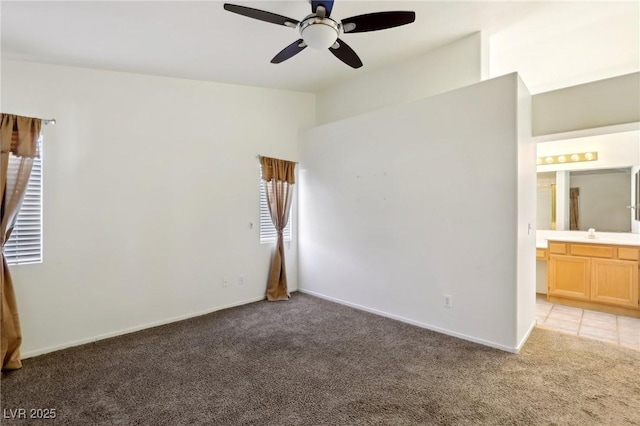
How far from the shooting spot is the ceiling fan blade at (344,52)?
246cm

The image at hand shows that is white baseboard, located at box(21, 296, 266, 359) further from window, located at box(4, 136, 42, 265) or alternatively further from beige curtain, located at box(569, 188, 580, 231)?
beige curtain, located at box(569, 188, 580, 231)

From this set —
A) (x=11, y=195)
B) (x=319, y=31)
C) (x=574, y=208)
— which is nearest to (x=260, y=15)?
(x=319, y=31)

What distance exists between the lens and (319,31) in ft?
7.23

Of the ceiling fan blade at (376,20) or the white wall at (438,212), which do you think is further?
the white wall at (438,212)

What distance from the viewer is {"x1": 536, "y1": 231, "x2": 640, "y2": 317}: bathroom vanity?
397 cm

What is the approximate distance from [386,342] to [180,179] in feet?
9.81

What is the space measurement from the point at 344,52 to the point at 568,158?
4124mm

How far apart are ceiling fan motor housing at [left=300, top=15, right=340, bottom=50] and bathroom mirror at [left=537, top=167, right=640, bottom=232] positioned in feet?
14.4

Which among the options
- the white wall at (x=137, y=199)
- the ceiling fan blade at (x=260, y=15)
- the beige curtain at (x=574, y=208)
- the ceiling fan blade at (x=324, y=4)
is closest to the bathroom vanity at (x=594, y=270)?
the beige curtain at (x=574, y=208)

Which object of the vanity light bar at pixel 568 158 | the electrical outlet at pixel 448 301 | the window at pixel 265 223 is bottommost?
the electrical outlet at pixel 448 301

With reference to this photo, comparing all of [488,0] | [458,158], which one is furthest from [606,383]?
[488,0]

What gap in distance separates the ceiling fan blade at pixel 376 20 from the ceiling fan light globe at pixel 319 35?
0.11 metres

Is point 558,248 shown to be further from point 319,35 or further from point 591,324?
point 319,35

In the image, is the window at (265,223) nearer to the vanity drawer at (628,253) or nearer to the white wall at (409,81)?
the white wall at (409,81)
